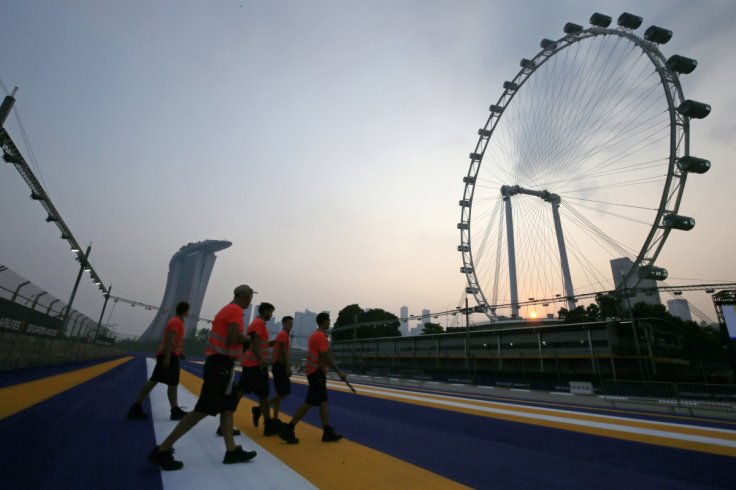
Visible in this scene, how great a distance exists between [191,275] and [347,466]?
615 feet

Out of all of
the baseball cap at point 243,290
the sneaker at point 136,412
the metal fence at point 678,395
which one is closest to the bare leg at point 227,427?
the baseball cap at point 243,290

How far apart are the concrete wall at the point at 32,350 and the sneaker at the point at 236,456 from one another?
14.4 meters

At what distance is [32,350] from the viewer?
15.4 m

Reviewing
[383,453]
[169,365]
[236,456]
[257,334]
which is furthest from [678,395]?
[169,365]

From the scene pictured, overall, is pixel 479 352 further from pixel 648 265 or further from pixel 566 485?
pixel 566 485

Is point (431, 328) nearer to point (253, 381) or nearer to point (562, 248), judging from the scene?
point (562, 248)

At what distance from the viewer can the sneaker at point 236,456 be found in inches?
137

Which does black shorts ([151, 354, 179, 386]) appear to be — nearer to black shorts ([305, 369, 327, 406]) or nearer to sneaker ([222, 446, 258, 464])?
black shorts ([305, 369, 327, 406])

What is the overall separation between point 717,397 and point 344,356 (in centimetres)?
6152

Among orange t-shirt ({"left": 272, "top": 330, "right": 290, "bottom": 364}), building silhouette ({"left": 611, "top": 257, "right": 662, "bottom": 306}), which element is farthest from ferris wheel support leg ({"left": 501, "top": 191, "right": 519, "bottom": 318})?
orange t-shirt ({"left": 272, "top": 330, "right": 290, "bottom": 364})

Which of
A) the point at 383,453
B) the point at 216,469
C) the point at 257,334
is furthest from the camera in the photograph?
the point at 257,334

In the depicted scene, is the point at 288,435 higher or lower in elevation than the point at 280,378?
lower

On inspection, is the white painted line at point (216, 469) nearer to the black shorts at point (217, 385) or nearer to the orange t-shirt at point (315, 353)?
the black shorts at point (217, 385)

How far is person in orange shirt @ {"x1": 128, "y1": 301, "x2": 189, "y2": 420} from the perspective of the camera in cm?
541
